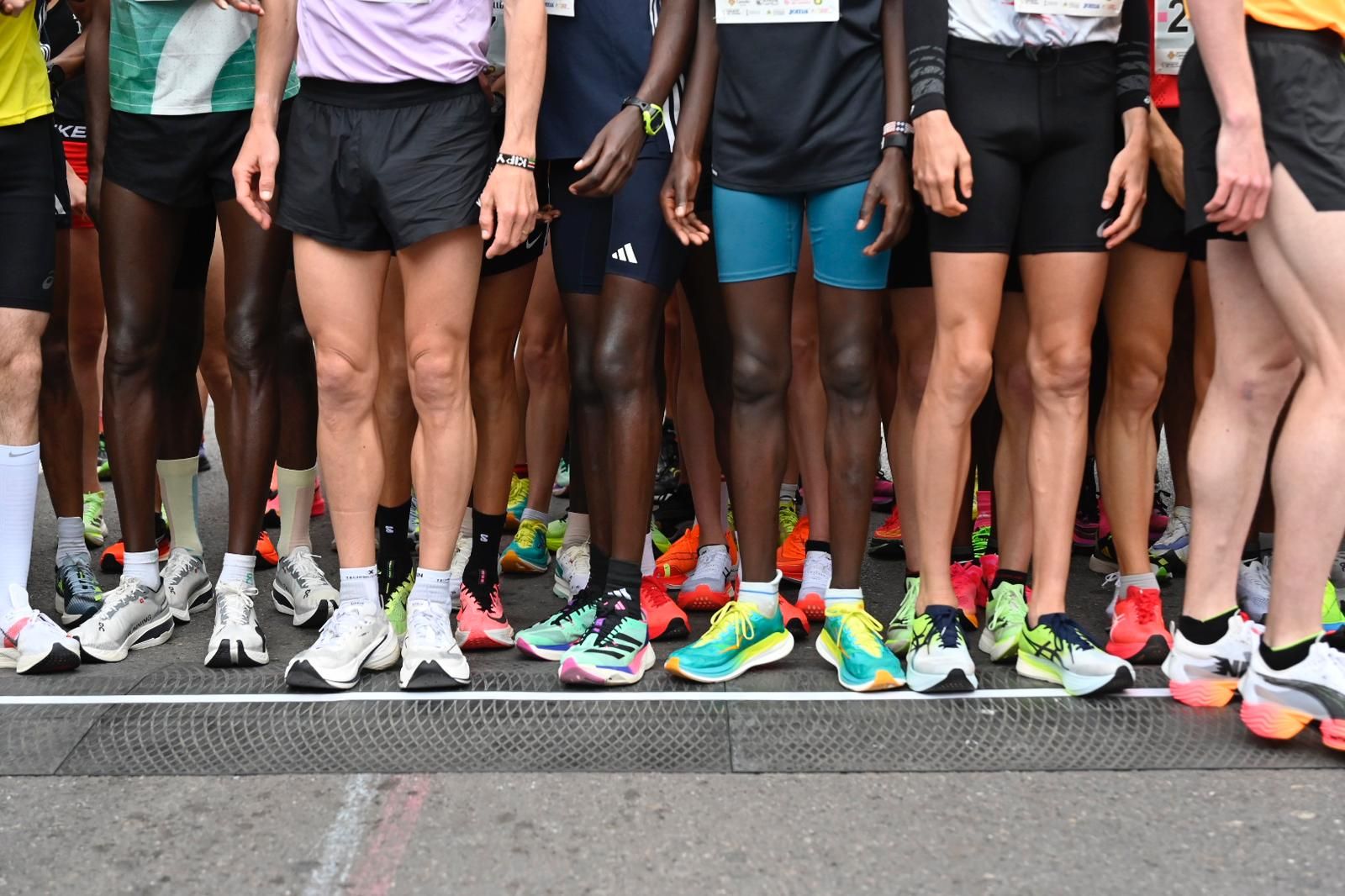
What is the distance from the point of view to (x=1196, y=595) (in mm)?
3461

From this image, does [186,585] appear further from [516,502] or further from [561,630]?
[516,502]

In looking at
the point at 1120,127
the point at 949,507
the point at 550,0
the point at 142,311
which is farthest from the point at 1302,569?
the point at 142,311

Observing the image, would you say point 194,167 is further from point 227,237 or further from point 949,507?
point 949,507

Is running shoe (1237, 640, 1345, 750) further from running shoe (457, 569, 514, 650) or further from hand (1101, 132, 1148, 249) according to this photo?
running shoe (457, 569, 514, 650)

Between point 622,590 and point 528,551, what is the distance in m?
1.22

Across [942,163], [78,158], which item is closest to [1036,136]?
[942,163]

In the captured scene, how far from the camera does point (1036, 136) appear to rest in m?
3.47

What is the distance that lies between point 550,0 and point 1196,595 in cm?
222

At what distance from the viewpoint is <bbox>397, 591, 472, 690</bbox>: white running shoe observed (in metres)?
3.57

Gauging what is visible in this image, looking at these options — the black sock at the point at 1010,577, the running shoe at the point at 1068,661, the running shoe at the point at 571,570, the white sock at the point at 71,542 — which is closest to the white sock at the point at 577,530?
the running shoe at the point at 571,570

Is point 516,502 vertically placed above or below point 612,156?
below

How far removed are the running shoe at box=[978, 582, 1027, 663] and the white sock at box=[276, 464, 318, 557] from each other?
2.10 m

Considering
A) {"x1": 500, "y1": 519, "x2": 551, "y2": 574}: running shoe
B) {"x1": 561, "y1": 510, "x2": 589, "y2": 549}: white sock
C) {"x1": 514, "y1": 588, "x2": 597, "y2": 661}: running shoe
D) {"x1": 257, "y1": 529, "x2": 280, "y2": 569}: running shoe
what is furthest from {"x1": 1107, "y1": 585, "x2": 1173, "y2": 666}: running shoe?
{"x1": 257, "y1": 529, "x2": 280, "y2": 569}: running shoe

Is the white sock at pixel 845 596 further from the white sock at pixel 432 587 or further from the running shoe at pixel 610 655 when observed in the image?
the white sock at pixel 432 587
